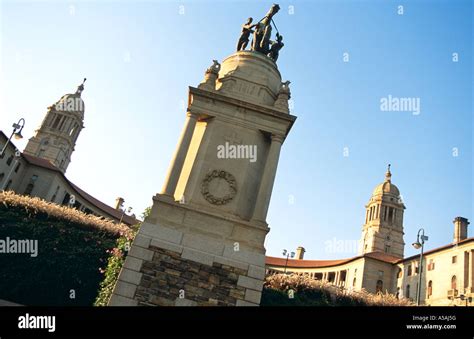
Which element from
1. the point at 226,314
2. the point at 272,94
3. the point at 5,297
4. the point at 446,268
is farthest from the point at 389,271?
the point at 226,314

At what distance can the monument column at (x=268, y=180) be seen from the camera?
13109mm

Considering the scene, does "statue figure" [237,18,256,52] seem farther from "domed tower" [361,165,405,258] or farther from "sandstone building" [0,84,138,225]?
"domed tower" [361,165,405,258]

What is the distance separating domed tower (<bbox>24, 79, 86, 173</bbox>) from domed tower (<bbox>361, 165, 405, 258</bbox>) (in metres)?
78.5

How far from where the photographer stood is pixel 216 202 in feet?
43.3

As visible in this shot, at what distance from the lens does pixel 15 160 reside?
175 feet

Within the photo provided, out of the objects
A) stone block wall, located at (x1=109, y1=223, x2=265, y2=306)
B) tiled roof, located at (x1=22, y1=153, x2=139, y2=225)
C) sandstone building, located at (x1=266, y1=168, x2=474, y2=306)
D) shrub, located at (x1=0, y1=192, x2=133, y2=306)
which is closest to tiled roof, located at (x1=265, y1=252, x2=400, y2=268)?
sandstone building, located at (x1=266, y1=168, x2=474, y2=306)

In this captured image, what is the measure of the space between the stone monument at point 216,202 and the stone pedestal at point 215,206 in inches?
1.2

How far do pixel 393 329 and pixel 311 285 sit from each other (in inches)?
769

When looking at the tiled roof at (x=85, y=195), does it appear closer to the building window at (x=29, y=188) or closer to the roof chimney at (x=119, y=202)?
the building window at (x=29, y=188)

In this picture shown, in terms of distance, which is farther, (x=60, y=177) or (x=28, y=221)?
(x=60, y=177)

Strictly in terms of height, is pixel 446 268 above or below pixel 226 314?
above

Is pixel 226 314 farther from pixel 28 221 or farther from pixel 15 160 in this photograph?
pixel 15 160

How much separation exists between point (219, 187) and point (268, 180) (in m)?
1.93

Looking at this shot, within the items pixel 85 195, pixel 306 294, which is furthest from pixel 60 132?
pixel 306 294
